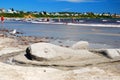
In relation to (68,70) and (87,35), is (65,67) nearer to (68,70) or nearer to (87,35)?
(68,70)

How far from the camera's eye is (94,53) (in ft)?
53.9

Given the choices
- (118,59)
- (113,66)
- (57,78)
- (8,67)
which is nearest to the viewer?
(57,78)

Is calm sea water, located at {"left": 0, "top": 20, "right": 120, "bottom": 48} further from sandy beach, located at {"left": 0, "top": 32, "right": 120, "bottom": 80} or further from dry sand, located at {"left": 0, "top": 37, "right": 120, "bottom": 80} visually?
dry sand, located at {"left": 0, "top": 37, "right": 120, "bottom": 80}

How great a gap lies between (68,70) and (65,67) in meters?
0.64

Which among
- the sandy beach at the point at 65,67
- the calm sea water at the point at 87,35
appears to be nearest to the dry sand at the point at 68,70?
the sandy beach at the point at 65,67

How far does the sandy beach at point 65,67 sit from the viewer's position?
40.7 feet

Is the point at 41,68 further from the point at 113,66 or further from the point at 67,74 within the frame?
the point at 113,66

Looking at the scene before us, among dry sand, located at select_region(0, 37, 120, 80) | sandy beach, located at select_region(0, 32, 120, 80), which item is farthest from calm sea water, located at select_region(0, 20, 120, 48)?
dry sand, located at select_region(0, 37, 120, 80)

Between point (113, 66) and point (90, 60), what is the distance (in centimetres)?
128

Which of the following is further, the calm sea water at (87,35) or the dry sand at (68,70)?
the calm sea water at (87,35)

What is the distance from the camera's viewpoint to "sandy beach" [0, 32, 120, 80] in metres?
12.4

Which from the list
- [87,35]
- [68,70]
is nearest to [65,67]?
[68,70]

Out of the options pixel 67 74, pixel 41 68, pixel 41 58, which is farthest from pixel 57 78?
pixel 41 58

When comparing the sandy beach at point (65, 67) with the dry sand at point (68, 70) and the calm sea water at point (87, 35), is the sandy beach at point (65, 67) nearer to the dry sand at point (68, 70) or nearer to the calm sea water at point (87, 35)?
the dry sand at point (68, 70)
